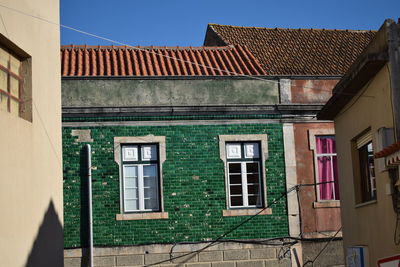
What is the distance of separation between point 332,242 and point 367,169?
659 centimetres

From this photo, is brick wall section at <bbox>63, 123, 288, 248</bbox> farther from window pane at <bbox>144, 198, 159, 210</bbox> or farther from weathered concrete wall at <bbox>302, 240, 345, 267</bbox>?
weathered concrete wall at <bbox>302, 240, 345, 267</bbox>

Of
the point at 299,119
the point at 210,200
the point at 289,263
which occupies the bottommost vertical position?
the point at 289,263

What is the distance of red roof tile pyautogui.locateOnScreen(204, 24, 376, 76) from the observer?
2453 centimetres

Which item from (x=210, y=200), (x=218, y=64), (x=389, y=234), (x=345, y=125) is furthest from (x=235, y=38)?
(x=389, y=234)

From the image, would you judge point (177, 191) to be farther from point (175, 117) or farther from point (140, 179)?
point (175, 117)

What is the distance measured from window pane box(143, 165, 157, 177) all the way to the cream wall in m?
5.93

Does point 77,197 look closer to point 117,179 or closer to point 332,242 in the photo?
point 117,179

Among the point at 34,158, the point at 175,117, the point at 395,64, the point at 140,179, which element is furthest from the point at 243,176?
the point at 395,64

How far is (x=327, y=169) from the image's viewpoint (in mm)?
22000

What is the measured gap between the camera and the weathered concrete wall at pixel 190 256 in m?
20.5

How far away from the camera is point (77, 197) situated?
68.3ft

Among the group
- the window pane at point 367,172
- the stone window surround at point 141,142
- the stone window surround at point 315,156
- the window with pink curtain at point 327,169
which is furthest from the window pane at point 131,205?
the window pane at point 367,172

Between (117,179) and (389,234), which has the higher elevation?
Result: (117,179)

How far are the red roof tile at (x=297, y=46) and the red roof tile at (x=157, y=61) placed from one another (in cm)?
89
